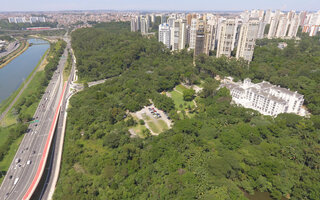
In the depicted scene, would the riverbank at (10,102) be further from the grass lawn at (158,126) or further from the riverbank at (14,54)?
the grass lawn at (158,126)

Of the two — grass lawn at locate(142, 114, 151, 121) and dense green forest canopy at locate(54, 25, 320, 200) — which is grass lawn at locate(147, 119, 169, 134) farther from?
dense green forest canopy at locate(54, 25, 320, 200)

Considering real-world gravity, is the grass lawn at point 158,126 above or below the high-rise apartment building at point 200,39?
below

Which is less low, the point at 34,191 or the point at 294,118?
the point at 294,118

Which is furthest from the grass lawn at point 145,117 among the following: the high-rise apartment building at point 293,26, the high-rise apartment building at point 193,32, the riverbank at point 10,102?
the high-rise apartment building at point 293,26

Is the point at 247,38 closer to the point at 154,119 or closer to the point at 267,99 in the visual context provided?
the point at 267,99

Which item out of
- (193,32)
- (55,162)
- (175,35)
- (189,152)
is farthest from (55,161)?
(175,35)

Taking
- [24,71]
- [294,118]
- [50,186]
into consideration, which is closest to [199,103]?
[294,118]

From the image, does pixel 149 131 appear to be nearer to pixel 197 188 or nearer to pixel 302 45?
pixel 197 188
